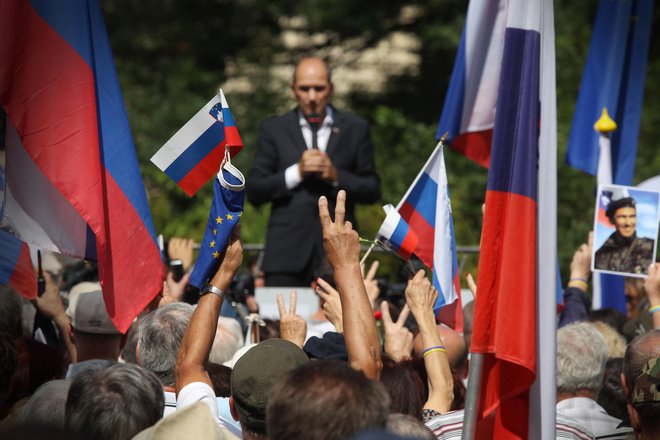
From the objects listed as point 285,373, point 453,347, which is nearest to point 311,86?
point 453,347

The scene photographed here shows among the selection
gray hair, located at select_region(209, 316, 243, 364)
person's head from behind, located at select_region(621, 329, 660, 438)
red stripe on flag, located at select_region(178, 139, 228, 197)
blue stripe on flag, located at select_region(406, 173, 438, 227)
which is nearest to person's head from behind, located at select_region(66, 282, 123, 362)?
gray hair, located at select_region(209, 316, 243, 364)

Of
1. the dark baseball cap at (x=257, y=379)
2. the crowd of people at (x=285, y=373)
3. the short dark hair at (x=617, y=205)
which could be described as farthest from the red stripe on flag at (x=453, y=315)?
the dark baseball cap at (x=257, y=379)

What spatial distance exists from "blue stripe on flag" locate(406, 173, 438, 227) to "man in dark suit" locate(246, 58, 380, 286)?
1780mm

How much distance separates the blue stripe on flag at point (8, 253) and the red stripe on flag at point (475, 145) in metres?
2.72

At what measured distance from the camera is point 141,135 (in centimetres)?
1499

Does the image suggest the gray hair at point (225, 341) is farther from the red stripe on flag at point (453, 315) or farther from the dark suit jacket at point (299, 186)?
the dark suit jacket at point (299, 186)

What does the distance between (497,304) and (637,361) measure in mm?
601

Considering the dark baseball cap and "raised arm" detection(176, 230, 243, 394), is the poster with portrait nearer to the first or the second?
"raised arm" detection(176, 230, 243, 394)

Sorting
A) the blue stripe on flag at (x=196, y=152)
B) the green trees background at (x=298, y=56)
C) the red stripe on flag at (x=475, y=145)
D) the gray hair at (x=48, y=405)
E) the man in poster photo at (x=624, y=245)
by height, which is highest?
the green trees background at (x=298, y=56)

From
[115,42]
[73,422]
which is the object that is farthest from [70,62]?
[115,42]

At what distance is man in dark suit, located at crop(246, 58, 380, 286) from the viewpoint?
7375mm

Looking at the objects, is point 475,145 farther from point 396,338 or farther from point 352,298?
point 352,298

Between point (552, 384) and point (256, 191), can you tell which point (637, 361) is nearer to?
point (552, 384)

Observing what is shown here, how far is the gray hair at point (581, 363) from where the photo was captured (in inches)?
184
